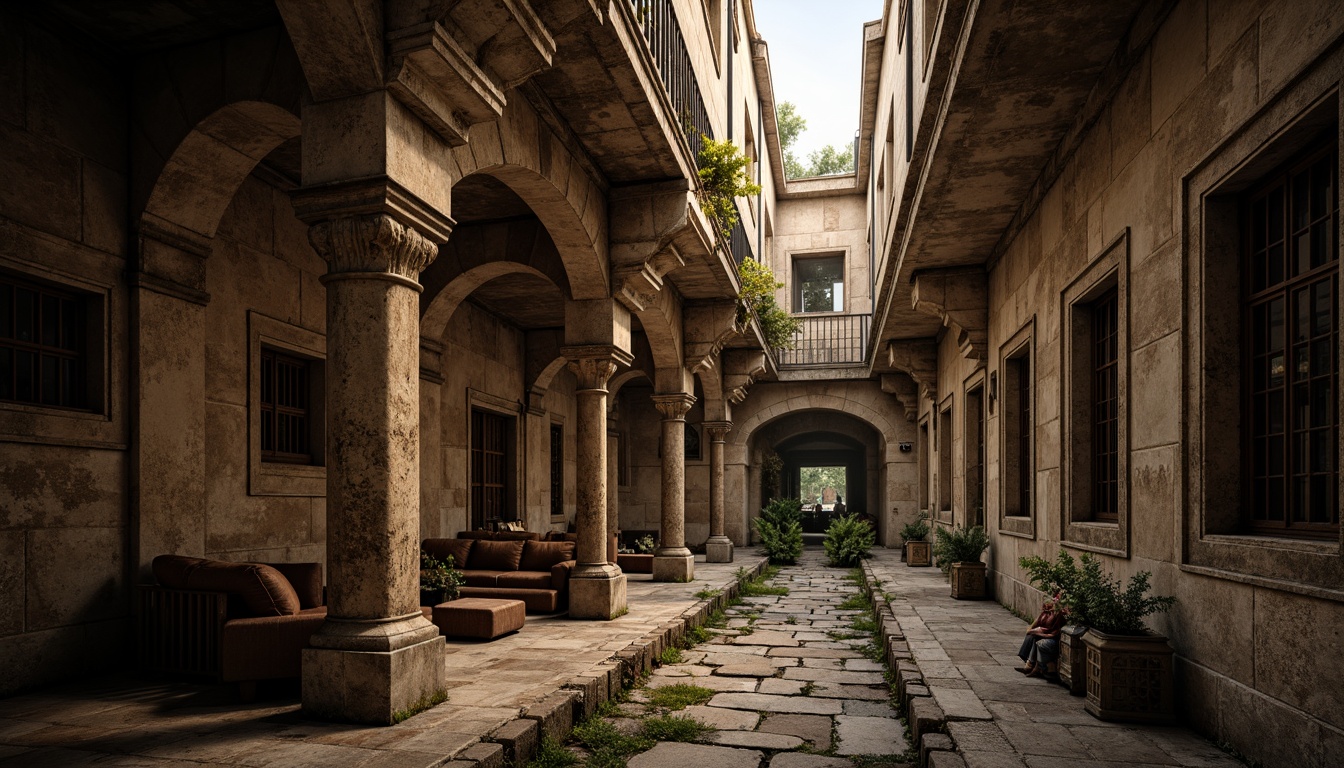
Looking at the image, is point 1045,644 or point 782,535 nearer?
point 1045,644

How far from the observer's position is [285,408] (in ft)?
25.4

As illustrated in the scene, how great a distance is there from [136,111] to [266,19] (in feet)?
4.83

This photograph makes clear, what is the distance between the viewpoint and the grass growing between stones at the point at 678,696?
18.1 ft

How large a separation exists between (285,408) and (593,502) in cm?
301

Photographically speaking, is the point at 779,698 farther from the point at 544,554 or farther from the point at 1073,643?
the point at 544,554

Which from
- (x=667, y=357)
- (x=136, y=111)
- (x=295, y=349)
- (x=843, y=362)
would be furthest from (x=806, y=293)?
(x=136, y=111)

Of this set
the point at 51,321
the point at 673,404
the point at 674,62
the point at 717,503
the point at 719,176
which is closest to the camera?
the point at 51,321

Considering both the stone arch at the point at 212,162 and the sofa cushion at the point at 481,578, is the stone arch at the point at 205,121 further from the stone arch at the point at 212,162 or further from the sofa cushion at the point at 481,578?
the sofa cushion at the point at 481,578

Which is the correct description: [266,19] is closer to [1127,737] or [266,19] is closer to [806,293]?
[1127,737]

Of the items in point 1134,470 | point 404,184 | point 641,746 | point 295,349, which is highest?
point 404,184

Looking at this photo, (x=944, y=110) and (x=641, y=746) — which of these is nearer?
(x=641, y=746)

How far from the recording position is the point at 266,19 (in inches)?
199

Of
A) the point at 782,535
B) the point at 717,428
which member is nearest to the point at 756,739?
the point at 717,428

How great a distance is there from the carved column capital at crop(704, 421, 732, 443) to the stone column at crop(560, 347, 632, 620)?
749cm
